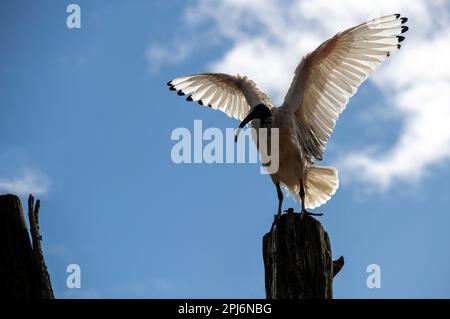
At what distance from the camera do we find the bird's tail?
859cm

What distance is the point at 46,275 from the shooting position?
4797 mm

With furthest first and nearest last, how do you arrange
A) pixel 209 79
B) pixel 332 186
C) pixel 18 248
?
pixel 209 79 → pixel 332 186 → pixel 18 248

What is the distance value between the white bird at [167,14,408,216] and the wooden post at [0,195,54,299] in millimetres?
3547

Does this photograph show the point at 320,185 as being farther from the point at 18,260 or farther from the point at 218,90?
the point at 18,260

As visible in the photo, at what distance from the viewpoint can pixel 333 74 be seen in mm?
8281

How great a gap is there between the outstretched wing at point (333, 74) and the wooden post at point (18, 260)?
3866mm

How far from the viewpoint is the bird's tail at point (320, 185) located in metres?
8.59

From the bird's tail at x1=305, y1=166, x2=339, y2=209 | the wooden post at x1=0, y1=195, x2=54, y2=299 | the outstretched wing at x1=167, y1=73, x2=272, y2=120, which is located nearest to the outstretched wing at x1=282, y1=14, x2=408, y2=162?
the bird's tail at x1=305, y1=166, x2=339, y2=209

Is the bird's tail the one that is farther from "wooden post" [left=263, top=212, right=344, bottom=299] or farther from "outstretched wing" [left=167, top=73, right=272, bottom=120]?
"wooden post" [left=263, top=212, right=344, bottom=299]

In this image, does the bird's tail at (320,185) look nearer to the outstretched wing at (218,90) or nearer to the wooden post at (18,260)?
the outstretched wing at (218,90)
